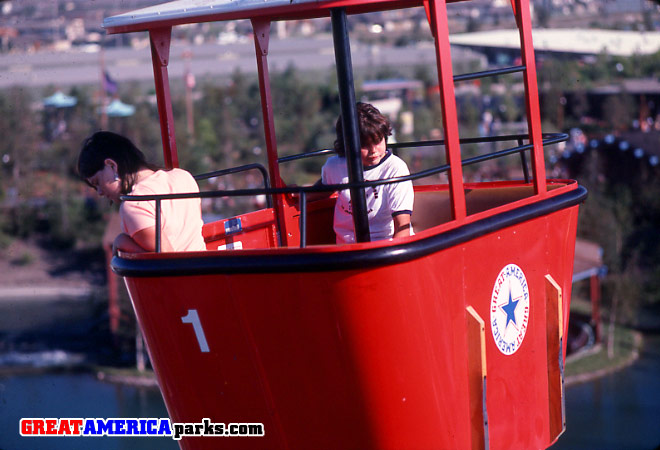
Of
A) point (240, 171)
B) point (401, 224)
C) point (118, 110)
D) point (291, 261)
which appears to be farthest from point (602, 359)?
point (291, 261)

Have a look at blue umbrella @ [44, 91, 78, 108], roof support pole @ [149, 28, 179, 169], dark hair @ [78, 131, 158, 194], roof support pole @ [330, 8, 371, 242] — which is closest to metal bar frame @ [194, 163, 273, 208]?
roof support pole @ [149, 28, 179, 169]

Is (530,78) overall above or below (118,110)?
above

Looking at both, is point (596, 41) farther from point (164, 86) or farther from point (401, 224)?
point (401, 224)

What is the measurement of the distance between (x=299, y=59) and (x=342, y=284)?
1901 inches

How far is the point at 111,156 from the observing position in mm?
4066

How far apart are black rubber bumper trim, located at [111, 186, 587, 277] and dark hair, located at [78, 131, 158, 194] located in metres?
0.37

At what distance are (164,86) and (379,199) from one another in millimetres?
1366

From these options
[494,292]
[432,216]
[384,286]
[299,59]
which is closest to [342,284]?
[384,286]

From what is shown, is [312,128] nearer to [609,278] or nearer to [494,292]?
[609,278]

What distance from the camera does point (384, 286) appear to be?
3.77 meters

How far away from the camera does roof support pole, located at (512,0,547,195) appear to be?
4656 millimetres

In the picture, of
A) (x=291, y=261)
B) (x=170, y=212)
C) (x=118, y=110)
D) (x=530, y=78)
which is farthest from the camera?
(x=118, y=110)

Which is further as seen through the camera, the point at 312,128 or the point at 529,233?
the point at 312,128

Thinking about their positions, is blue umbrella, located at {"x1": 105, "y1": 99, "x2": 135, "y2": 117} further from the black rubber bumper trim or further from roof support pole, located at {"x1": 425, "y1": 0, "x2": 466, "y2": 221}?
roof support pole, located at {"x1": 425, "y1": 0, "x2": 466, "y2": 221}
